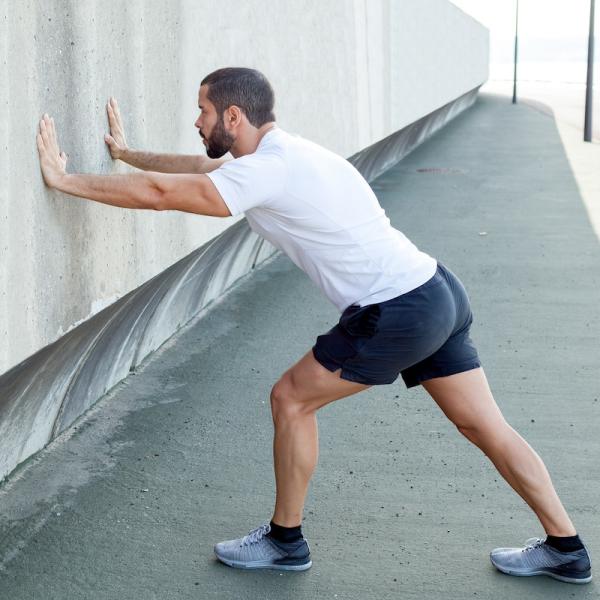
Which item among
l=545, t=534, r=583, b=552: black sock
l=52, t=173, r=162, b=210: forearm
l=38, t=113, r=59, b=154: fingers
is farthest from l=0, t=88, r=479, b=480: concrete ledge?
l=545, t=534, r=583, b=552: black sock

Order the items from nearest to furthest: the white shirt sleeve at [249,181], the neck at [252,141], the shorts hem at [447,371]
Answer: the white shirt sleeve at [249,181], the neck at [252,141], the shorts hem at [447,371]

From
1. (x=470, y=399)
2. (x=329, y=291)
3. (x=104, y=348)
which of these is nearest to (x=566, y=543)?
(x=470, y=399)

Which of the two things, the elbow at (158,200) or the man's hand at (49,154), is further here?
the man's hand at (49,154)

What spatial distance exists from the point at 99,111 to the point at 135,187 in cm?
103

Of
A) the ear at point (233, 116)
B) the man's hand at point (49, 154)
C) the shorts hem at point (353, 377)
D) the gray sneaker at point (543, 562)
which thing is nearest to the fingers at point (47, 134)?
the man's hand at point (49, 154)

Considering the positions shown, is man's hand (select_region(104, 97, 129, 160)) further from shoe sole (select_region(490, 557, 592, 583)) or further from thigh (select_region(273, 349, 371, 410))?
shoe sole (select_region(490, 557, 592, 583))

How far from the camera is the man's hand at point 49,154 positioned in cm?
414

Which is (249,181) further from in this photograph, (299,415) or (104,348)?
(104,348)

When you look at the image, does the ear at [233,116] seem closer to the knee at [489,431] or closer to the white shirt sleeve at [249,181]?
the white shirt sleeve at [249,181]

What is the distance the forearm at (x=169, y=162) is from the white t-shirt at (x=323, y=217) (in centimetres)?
80

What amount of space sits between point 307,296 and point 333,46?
2.46 m

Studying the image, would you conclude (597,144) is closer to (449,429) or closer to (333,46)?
(333,46)

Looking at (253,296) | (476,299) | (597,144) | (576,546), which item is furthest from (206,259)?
(597,144)

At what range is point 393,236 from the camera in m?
3.93
